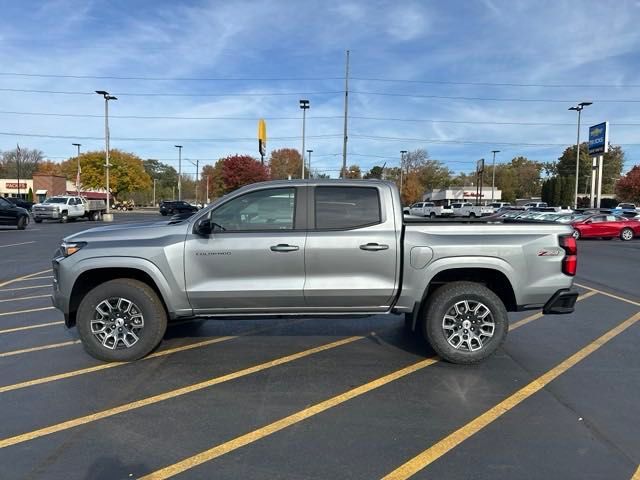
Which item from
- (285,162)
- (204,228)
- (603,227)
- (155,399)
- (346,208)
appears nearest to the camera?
(155,399)

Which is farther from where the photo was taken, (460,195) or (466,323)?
(460,195)

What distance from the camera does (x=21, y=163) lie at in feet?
356

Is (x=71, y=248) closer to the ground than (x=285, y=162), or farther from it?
closer to the ground

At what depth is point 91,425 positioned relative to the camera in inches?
150

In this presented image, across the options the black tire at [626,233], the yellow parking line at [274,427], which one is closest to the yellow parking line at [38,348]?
the yellow parking line at [274,427]

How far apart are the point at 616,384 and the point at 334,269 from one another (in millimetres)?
2861

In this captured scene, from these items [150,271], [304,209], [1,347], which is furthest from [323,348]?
[1,347]

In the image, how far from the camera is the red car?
77.9 feet

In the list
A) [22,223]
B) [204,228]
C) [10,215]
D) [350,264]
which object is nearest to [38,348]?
[204,228]

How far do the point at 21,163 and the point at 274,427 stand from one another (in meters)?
124

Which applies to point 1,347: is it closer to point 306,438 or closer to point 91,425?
point 91,425

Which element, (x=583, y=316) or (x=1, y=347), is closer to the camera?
(x=1, y=347)

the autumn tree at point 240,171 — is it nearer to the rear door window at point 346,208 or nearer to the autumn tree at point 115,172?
the autumn tree at point 115,172

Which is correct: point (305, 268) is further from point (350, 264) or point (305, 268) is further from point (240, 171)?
point (240, 171)
